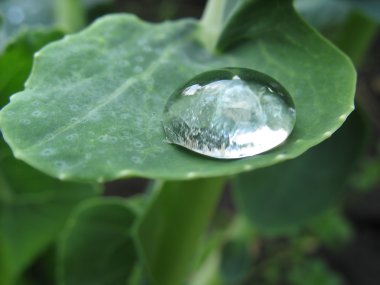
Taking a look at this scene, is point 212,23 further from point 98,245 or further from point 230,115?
point 98,245

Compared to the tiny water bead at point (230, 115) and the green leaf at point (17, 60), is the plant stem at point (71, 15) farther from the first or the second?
the tiny water bead at point (230, 115)

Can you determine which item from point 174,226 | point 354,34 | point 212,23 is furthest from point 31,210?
point 354,34

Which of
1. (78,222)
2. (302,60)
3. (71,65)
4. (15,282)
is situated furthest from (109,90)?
(15,282)

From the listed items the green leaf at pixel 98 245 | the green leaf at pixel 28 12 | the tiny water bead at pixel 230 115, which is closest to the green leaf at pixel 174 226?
the green leaf at pixel 98 245

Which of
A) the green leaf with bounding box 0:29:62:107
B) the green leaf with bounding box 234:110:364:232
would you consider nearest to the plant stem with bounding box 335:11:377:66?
the green leaf with bounding box 234:110:364:232

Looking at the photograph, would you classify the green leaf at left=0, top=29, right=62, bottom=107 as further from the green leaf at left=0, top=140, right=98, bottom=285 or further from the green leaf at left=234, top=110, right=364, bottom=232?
the green leaf at left=234, top=110, right=364, bottom=232

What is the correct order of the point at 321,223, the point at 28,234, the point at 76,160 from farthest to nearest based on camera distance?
the point at 321,223
the point at 28,234
the point at 76,160

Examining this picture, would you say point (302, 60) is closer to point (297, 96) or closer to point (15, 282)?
point (297, 96)
